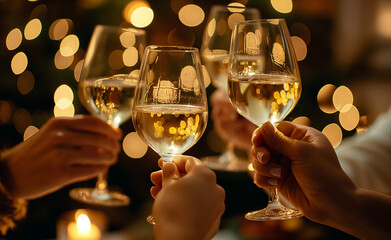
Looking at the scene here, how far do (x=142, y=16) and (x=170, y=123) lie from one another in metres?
1.51

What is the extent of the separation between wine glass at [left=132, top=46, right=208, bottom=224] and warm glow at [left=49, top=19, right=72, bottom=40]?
1374mm

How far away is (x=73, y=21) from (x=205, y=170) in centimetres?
162

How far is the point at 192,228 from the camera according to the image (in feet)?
2.43

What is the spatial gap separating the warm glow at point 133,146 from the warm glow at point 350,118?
3.37 ft

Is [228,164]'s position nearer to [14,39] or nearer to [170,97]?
[170,97]

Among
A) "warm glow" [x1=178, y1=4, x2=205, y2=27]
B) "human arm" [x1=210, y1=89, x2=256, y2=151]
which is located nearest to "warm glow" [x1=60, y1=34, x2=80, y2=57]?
"warm glow" [x1=178, y1=4, x2=205, y2=27]

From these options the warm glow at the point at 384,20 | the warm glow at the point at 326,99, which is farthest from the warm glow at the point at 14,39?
the warm glow at the point at 384,20

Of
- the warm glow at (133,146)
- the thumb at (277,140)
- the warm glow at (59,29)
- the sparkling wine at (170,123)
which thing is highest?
the warm glow at (59,29)

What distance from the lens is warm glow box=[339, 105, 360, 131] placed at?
7.85 ft

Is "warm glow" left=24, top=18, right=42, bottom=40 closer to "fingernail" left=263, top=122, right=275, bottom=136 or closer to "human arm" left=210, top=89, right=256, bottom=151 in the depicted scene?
"human arm" left=210, top=89, right=256, bottom=151

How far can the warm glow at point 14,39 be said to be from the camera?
222 centimetres

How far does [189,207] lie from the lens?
2.44ft

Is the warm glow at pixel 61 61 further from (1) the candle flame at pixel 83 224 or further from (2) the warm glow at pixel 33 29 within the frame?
(1) the candle flame at pixel 83 224

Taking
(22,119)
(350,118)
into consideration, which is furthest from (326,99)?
(22,119)
